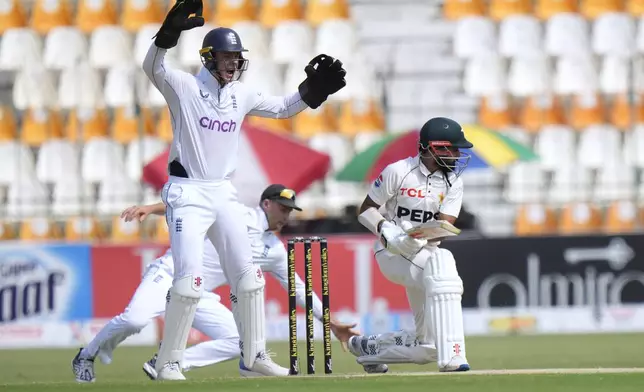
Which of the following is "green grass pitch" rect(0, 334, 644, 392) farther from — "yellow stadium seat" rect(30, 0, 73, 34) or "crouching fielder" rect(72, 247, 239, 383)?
"yellow stadium seat" rect(30, 0, 73, 34)

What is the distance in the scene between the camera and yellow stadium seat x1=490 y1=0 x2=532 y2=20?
62.7ft

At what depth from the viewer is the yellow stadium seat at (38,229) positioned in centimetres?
1631

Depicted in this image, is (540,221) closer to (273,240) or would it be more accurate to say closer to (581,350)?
(581,350)

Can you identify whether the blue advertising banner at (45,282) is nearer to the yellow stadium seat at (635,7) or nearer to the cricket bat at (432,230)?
the cricket bat at (432,230)

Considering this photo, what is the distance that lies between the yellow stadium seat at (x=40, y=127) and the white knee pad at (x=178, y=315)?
34.7ft

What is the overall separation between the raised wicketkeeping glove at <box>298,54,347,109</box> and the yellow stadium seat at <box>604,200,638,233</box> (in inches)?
342

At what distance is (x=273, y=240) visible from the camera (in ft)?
30.6

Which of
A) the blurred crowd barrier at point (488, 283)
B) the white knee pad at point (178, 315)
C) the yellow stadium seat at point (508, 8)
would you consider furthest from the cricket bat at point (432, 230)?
the yellow stadium seat at point (508, 8)

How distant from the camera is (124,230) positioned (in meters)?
16.3

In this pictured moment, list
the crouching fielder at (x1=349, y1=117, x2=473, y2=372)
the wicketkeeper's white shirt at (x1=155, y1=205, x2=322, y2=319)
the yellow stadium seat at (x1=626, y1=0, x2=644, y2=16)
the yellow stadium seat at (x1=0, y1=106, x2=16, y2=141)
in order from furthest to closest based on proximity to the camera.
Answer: the yellow stadium seat at (x1=626, y1=0, x2=644, y2=16), the yellow stadium seat at (x1=0, y1=106, x2=16, y2=141), the wicketkeeper's white shirt at (x1=155, y1=205, x2=322, y2=319), the crouching fielder at (x1=349, y1=117, x2=473, y2=372)

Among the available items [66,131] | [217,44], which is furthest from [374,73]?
[217,44]

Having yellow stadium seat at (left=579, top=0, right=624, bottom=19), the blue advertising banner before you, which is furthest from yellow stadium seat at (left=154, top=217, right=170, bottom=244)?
yellow stadium seat at (left=579, top=0, right=624, bottom=19)

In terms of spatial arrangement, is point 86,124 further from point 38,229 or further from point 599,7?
point 599,7

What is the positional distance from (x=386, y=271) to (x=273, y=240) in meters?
1.24
